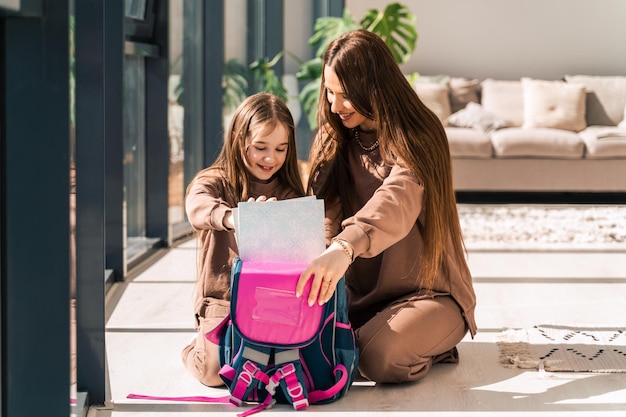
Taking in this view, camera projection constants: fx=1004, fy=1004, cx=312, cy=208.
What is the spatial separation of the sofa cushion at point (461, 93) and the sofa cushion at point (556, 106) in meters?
0.43

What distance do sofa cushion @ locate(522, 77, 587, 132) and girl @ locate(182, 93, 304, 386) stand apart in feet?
18.1

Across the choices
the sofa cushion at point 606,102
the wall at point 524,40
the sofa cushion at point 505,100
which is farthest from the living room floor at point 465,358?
the wall at point 524,40

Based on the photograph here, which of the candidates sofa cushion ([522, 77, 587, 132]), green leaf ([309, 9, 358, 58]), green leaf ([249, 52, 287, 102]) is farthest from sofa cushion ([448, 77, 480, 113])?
green leaf ([249, 52, 287, 102])

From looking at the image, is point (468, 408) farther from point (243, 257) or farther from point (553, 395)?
point (243, 257)

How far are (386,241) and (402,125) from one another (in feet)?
1.16

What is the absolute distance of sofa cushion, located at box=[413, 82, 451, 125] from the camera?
7.97 m

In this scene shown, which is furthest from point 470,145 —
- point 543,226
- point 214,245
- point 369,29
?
point 214,245

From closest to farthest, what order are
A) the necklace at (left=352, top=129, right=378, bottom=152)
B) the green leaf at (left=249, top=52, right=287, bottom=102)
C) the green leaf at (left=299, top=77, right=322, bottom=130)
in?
the necklace at (left=352, top=129, right=378, bottom=152)
the green leaf at (left=249, top=52, right=287, bottom=102)
the green leaf at (left=299, top=77, right=322, bottom=130)

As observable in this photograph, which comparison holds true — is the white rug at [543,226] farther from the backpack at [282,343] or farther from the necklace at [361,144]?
the backpack at [282,343]

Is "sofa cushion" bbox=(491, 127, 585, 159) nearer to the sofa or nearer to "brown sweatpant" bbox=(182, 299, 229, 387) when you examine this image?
the sofa

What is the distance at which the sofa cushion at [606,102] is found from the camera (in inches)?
321

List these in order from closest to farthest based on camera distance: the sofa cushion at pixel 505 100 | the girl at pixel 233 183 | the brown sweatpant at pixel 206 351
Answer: the brown sweatpant at pixel 206 351 → the girl at pixel 233 183 → the sofa cushion at pixel 505 100

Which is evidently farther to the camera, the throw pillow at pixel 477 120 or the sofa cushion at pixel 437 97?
the sofa cushion at pixel 437 97

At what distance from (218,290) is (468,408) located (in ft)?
2.41
